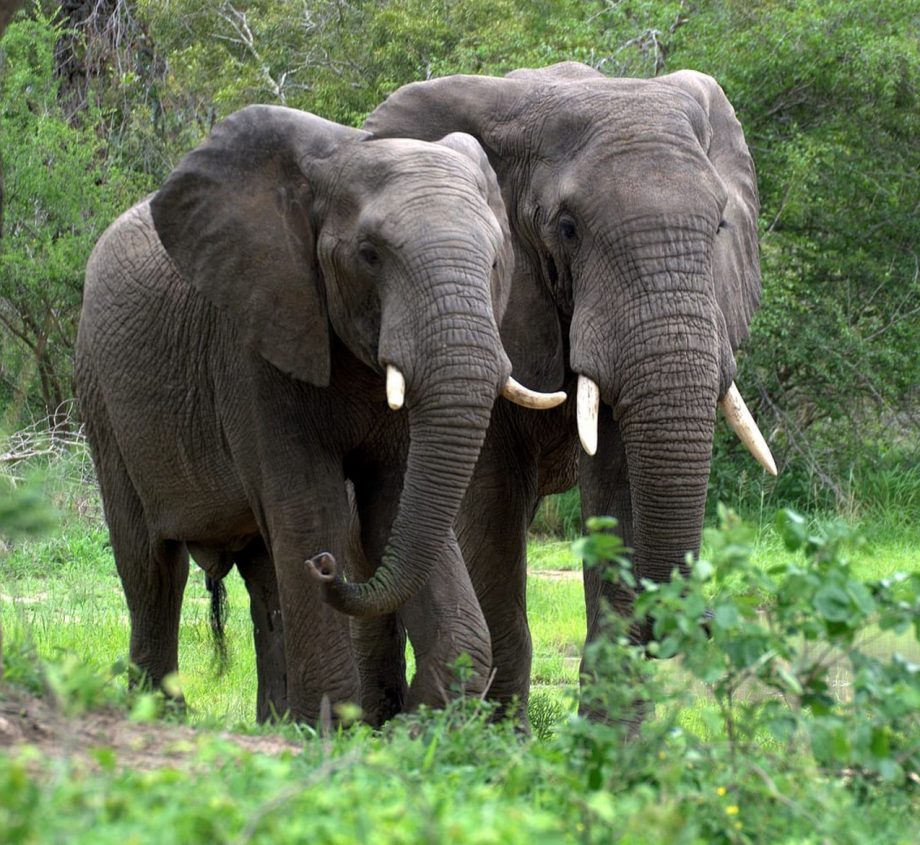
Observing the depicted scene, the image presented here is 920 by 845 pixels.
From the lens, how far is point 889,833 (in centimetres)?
356

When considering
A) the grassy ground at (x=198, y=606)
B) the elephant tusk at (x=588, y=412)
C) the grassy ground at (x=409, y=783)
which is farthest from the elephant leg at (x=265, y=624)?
the grassy ground at (x=409, y=783)

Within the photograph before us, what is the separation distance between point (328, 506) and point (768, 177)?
27.0 ft

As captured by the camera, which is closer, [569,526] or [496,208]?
[496,208]

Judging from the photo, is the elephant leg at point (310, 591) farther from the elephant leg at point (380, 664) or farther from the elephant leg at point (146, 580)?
the elephant leg at point (146, 580)

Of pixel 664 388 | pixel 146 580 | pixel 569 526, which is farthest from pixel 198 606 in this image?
pixel 664 388

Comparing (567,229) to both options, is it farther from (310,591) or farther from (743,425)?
(310,591)

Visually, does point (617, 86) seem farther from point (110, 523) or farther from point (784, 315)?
point (784, 315)

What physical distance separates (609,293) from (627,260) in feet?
0.42

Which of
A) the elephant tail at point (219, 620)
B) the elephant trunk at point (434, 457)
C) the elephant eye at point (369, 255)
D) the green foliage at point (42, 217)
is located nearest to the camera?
the elephant trunk at point (434, 457)

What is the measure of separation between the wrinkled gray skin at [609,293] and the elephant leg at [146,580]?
1.02 m

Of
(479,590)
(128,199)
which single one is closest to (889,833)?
(479,590)

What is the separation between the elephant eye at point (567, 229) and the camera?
6059 mm

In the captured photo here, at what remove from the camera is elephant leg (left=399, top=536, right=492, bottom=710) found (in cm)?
566

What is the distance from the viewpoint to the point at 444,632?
18.6ft
